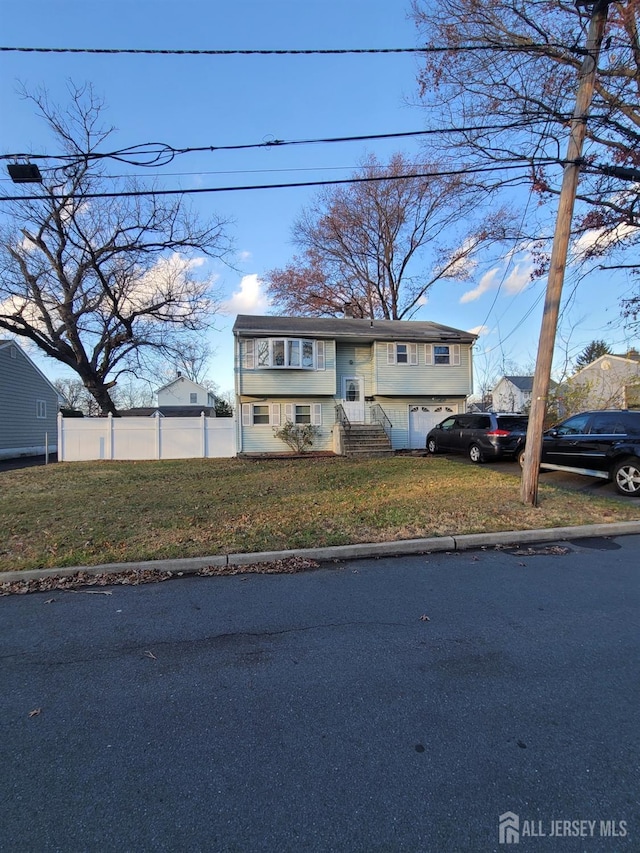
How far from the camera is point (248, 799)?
194 cm

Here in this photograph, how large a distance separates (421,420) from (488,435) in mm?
7406

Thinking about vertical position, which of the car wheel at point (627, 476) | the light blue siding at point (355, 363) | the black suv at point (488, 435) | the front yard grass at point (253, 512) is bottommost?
the front yard grass at point (253, 512)

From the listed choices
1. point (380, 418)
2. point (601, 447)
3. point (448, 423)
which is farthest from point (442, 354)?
point (601, 447)

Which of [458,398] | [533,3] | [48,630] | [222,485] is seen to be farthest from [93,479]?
[458,398]

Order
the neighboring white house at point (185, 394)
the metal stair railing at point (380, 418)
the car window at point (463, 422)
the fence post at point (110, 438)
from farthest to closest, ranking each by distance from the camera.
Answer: the neighboring white house at point (185, 394) < the metal stair railing at point (380, 418) < the fence post at point (110, 438) < the car window at point (463, 422)

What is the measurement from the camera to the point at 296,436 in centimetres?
1914

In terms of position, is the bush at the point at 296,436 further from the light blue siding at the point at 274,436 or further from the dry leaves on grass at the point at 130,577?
the dry leaves on grass at the point at 130,577

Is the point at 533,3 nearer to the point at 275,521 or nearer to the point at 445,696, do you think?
the point at 275,521

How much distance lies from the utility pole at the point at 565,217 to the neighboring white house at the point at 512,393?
35.2 metres

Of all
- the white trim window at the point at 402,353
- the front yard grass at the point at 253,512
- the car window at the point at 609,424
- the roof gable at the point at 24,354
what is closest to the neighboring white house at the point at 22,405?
the roof gable at the point at 24,354

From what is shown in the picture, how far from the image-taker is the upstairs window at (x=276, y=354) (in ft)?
61.4

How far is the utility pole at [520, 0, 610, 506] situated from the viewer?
7.00m

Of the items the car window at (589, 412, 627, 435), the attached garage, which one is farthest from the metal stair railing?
the car window at (589, 412, 627, 435)

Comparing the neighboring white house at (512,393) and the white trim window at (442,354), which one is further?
the neighboring white house at (512,393)
